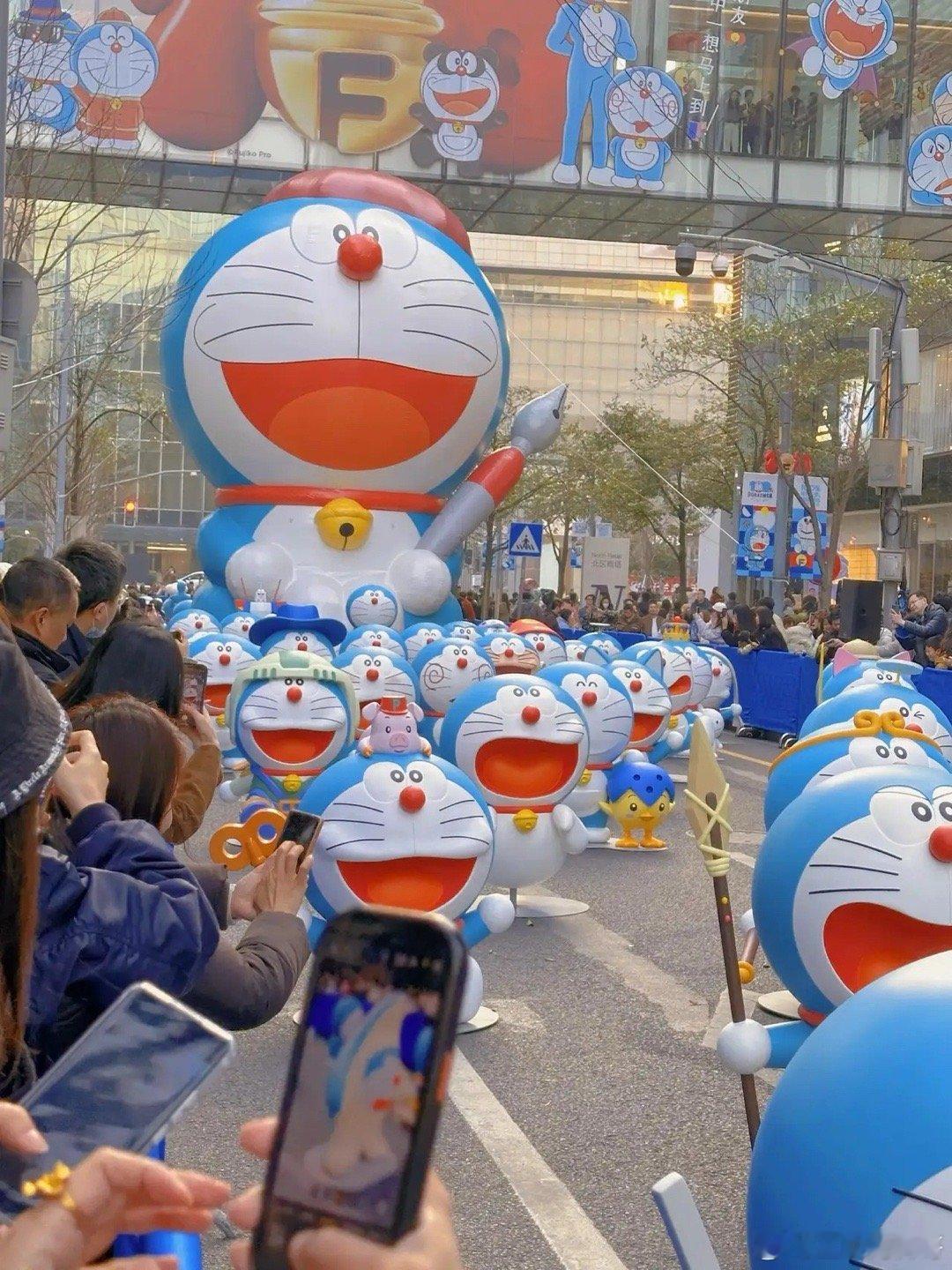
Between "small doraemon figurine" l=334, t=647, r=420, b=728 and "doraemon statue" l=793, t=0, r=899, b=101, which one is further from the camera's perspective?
"doraemon statue" l=793, t=0, r=899, b=101

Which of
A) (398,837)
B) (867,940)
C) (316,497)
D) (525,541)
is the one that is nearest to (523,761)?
(398,837)

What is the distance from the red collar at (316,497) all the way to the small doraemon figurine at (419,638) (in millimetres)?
3839

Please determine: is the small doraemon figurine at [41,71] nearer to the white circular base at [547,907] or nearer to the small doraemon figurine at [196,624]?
the small doraemon figurine at [196,624]

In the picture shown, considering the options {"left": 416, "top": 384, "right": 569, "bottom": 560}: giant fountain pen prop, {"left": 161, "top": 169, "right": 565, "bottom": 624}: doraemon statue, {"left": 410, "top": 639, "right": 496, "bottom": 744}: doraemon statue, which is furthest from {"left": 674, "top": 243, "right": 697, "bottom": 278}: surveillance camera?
{"left": 410, "top": 639, "right": 496, "bottom": 744}: doraemon statue

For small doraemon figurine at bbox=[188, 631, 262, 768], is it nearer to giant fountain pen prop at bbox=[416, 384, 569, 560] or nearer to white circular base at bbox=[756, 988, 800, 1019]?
white circular base at bbox=[756, 988, 800, 1019]

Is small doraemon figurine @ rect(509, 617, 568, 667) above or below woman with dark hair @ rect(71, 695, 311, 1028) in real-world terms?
below

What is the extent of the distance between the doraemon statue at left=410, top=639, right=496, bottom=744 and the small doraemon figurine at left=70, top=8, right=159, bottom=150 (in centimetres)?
1197

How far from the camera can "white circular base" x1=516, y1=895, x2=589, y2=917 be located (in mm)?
8758

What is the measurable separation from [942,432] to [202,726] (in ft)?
135

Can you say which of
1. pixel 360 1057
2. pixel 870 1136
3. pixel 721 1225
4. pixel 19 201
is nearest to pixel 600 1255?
pixel 721 1225

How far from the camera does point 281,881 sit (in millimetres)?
2928

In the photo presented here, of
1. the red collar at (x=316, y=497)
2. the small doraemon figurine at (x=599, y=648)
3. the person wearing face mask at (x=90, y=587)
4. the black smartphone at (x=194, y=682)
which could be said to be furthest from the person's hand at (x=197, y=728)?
the red collar at (x=316, y=497)

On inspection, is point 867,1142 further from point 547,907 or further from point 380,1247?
point 547,907

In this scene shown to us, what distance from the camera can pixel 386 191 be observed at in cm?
1898
